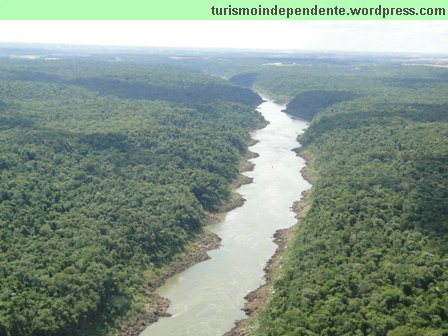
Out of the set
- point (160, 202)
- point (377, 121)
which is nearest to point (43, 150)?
point (160, 202)

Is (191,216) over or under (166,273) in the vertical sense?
over

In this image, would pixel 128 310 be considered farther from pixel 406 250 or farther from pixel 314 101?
pixel 314 101

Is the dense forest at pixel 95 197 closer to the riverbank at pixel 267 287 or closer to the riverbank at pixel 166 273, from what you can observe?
the riverbank at pixel 166 273

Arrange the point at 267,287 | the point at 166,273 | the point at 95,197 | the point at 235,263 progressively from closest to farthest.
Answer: the point at 267,287
the point at 166,273
the point at 235,263
the point at 95,197

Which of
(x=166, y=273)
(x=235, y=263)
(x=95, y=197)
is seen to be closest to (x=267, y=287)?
(x=235, y=263)

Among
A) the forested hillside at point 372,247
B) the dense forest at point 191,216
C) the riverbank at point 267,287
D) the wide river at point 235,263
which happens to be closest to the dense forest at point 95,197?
the dense forest at point 191,216

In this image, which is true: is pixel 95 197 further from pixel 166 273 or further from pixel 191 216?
pixel 166 273

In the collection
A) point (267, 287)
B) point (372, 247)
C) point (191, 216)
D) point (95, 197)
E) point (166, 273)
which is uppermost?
point (95, 197)
